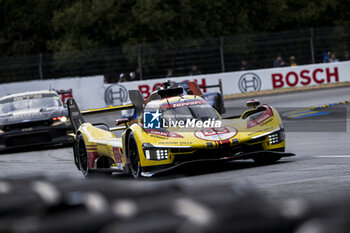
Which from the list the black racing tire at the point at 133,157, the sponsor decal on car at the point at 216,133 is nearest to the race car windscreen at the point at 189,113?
the sponsor decal on car at the point at 216,133

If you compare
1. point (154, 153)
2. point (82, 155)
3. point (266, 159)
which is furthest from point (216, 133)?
point (82, 155)

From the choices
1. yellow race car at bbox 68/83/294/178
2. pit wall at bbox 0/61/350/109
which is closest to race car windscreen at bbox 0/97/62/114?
yellow race car at bbox 68/83/294/178

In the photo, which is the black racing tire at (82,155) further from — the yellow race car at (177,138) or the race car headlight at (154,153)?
the race car headlight at (154,153)

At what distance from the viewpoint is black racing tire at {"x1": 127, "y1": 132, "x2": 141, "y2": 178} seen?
9.64 m

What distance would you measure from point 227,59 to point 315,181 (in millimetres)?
23667

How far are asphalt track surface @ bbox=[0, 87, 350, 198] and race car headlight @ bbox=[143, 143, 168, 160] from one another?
0.25m

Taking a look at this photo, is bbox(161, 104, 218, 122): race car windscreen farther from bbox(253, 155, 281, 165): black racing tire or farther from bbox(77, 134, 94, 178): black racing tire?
bbox(77, 134, 94, 178): black racing tire

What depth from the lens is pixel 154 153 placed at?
31.1 ft

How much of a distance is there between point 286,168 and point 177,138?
1429 mm

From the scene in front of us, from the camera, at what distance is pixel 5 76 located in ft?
96.0

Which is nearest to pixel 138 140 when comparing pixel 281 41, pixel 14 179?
pixel 14 179

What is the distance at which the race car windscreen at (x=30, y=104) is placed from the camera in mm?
17281

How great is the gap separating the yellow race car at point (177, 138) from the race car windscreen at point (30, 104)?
5.88 metres

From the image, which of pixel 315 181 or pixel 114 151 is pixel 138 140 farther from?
pixel 315 181
